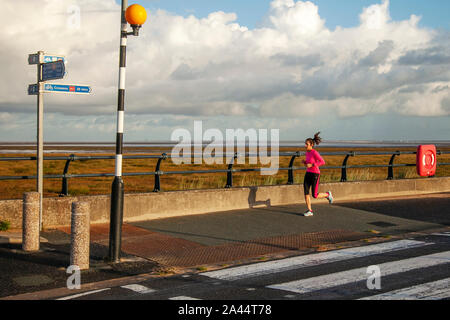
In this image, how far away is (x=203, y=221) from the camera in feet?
38.3

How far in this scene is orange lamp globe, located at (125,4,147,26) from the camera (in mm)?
8047

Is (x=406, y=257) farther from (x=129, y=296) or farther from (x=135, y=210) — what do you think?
(x=135, y=210)

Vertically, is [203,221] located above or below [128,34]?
below

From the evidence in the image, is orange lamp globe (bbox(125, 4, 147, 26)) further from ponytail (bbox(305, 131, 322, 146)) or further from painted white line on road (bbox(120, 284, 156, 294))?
ponytail (bbox(305, 131, 322, 146))

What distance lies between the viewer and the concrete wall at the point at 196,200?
10.8m

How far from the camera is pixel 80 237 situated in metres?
7.74

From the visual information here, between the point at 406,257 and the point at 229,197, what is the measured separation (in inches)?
220

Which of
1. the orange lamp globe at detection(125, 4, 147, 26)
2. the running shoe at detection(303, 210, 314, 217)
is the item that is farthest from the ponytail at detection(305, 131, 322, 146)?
the orange lamp globe at detection(125, 4, 147, 26)

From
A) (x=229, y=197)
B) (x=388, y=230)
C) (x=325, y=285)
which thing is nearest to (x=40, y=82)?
(x=229, y=197)

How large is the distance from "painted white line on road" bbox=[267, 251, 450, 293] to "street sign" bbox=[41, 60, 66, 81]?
5721 millimetres

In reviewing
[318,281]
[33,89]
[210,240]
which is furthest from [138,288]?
[33,89]

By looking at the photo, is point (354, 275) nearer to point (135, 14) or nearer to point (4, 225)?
point (135, 14)

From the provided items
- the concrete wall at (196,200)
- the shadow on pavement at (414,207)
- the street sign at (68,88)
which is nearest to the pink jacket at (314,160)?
the concrete wall at (196,200)

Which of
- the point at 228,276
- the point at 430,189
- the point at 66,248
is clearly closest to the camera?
the point at 228,276
